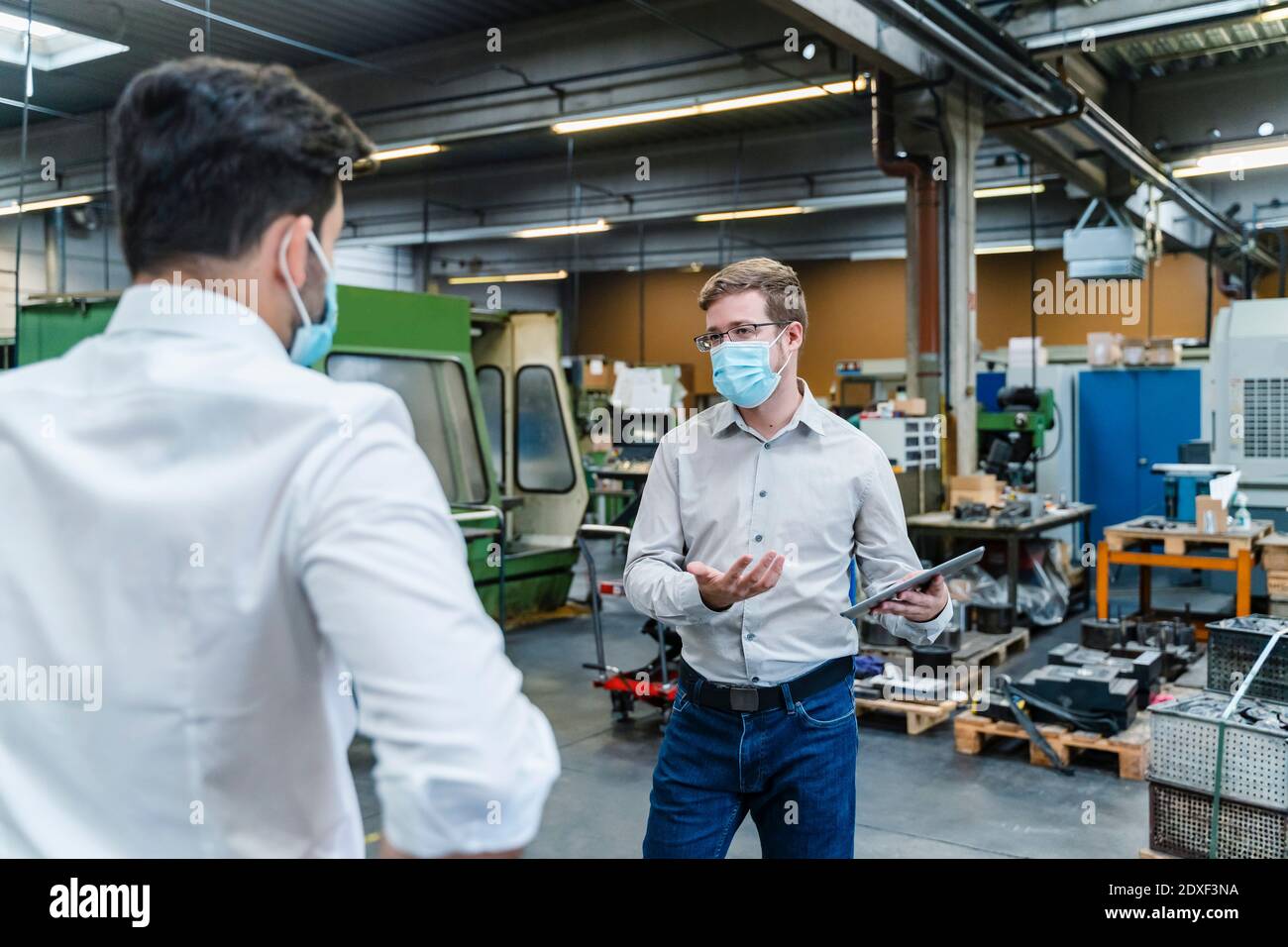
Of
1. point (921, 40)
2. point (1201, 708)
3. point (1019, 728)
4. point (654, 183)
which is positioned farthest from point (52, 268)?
point (1201, 708)

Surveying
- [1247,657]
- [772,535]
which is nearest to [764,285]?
[772,535]

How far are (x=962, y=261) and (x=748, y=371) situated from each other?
22.5 ft

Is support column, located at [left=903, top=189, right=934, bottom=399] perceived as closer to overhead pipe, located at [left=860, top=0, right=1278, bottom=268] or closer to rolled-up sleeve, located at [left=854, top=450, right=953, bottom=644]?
overhead pipe, located at [left=860, top=0, right=1278, bottom=268]

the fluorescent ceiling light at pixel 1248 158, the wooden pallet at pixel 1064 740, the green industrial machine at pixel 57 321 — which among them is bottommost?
the wooden pallet at pixel 1064 740

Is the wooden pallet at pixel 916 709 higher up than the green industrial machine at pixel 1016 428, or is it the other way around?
the green industrial machine at pixel 1016 428

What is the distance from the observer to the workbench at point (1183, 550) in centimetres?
696

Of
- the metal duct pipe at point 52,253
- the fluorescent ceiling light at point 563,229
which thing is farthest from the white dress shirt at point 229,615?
the metal duct pipe at point 52,253

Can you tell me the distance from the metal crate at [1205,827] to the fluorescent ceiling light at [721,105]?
6.06 m

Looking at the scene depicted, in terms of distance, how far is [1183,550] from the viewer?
7395 millimetres

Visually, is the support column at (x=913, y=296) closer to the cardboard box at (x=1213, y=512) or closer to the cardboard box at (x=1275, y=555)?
the cardboard box at (x=1213, y=512)

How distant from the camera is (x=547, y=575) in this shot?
8891mm

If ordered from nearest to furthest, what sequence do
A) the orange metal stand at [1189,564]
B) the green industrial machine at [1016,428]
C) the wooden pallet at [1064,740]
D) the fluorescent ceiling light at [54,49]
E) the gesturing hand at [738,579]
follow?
the gesturing hand at [738,579]
the wooden pallet at [1064,740]
the orange metal stand at [1189,564]
the fluorescent ceiling light at [54,49]
the green industrial machine at [1016,428]

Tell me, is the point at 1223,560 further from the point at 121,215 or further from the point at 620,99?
the point at 121,215
